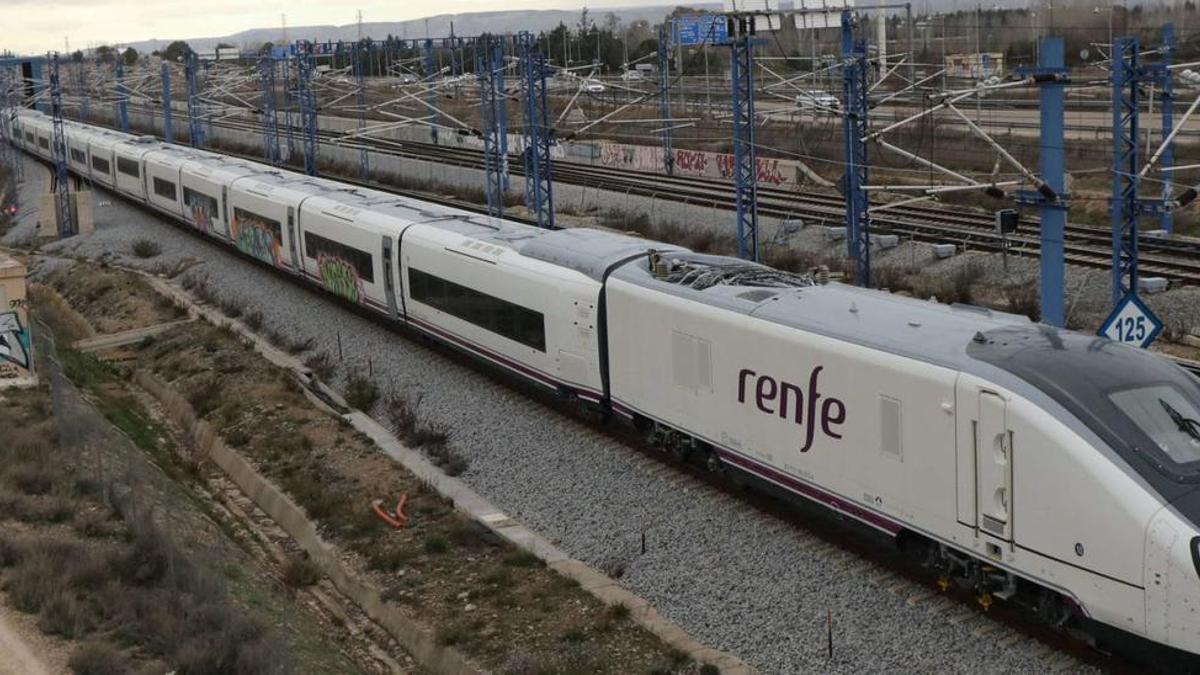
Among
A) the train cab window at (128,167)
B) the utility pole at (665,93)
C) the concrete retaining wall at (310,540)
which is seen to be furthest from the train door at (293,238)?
the train cab window at (128,167)

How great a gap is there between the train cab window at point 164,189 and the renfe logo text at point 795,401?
34.6 m

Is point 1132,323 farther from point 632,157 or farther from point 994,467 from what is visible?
point 632,157

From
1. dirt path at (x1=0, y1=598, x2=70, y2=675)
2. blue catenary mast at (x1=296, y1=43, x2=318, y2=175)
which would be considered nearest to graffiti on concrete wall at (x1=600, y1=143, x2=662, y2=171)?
blue catenary mast at (x1=296, y1=43, x2=318, y2=175)

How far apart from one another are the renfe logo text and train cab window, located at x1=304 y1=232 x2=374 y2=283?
13876 millimetres

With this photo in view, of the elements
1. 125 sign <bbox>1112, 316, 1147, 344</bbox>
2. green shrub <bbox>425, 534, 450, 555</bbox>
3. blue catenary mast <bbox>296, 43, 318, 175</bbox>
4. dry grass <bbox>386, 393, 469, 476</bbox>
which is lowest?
green shrub <bbox>425, 534, 450, 555</bbox>

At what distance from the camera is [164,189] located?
46906 mm

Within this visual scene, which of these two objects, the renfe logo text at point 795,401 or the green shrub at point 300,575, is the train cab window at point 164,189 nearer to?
the green shrub at point 300,575

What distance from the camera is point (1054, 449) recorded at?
11.1 meters

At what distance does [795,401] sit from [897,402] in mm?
1736

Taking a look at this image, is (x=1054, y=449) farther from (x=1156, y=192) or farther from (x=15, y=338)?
(x=1156, y=192)

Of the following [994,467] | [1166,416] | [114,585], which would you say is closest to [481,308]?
[114,585]

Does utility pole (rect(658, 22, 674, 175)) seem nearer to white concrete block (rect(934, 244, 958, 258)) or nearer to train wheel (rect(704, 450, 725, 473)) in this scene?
white concrete block (rect(934, 244, 958, 258))

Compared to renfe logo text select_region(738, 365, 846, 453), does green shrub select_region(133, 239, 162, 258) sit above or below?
below

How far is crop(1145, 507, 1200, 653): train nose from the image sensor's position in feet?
33.1
